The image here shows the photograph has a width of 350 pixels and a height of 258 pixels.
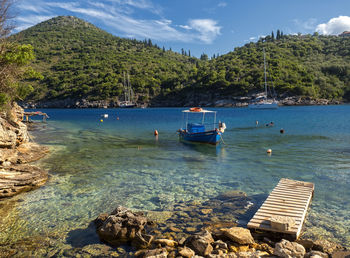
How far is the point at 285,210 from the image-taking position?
7.78 meters

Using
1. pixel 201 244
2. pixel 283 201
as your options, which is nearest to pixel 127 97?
pixel 283 201

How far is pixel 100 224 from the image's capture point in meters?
7.87

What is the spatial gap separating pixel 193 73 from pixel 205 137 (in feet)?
433

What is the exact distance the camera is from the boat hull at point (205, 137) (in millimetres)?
23750

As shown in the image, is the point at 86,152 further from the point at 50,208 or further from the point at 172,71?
the point at 172,71

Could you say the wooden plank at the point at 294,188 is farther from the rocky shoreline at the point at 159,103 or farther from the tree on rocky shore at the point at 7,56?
the rocky shoreline at the point at 159,103

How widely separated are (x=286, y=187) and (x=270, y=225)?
355cm

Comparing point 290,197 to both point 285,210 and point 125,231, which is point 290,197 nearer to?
point 285,210

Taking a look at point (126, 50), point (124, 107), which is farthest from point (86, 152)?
point (126, 50)

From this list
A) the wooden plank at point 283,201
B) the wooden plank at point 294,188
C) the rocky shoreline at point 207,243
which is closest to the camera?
the rocky shoreline at point 207,243

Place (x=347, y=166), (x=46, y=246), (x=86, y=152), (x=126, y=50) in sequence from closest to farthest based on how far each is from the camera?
(x=46, y=246), (x=347, y=166), (x=86, y=152), (x=126, y=50)

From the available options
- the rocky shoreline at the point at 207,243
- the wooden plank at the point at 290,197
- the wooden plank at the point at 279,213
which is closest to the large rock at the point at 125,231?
the rocky shoreline at the point at 207,243

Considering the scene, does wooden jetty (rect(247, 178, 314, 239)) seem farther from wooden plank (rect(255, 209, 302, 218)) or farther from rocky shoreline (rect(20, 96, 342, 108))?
rocky shoreline (rect(20, 96, 342, 108))

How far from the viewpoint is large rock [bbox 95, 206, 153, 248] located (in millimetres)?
6831
